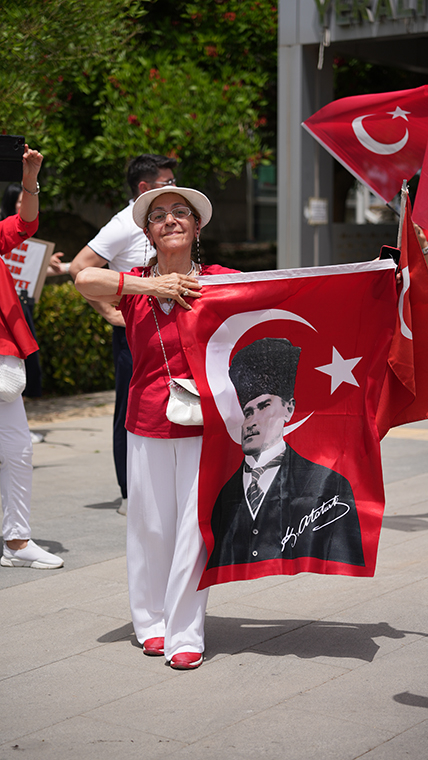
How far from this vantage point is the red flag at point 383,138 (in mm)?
5168

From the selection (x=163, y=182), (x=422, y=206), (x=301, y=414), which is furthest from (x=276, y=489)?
(x=163, y=182)

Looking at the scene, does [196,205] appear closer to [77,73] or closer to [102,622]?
[102,622]

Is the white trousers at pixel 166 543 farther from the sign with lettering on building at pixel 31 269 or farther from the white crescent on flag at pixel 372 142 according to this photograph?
the sign with lettering on building at pixel 31 269

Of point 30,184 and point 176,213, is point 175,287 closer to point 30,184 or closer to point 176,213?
point 176,213

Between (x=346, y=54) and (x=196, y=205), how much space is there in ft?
31.8

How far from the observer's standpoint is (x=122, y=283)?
3.99 m

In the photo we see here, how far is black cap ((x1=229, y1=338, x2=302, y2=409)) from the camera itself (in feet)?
13.4

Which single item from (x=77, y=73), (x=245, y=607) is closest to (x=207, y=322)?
(x=245, y=607)

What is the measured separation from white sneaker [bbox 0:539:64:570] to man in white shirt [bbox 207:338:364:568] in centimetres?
171

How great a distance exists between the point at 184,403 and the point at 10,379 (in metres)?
1.67

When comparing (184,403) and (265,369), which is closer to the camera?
(184,403)

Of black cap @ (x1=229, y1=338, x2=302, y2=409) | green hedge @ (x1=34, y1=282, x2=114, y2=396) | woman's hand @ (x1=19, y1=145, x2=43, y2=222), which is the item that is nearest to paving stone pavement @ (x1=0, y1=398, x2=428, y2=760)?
black cap @ (x1=229, y1=338, x2=302, y2=409)

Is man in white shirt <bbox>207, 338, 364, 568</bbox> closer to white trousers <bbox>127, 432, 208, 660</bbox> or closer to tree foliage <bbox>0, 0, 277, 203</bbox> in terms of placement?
white trousers <bbox>127, 432, 208, 660</bbox>

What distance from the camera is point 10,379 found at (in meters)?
5.31
